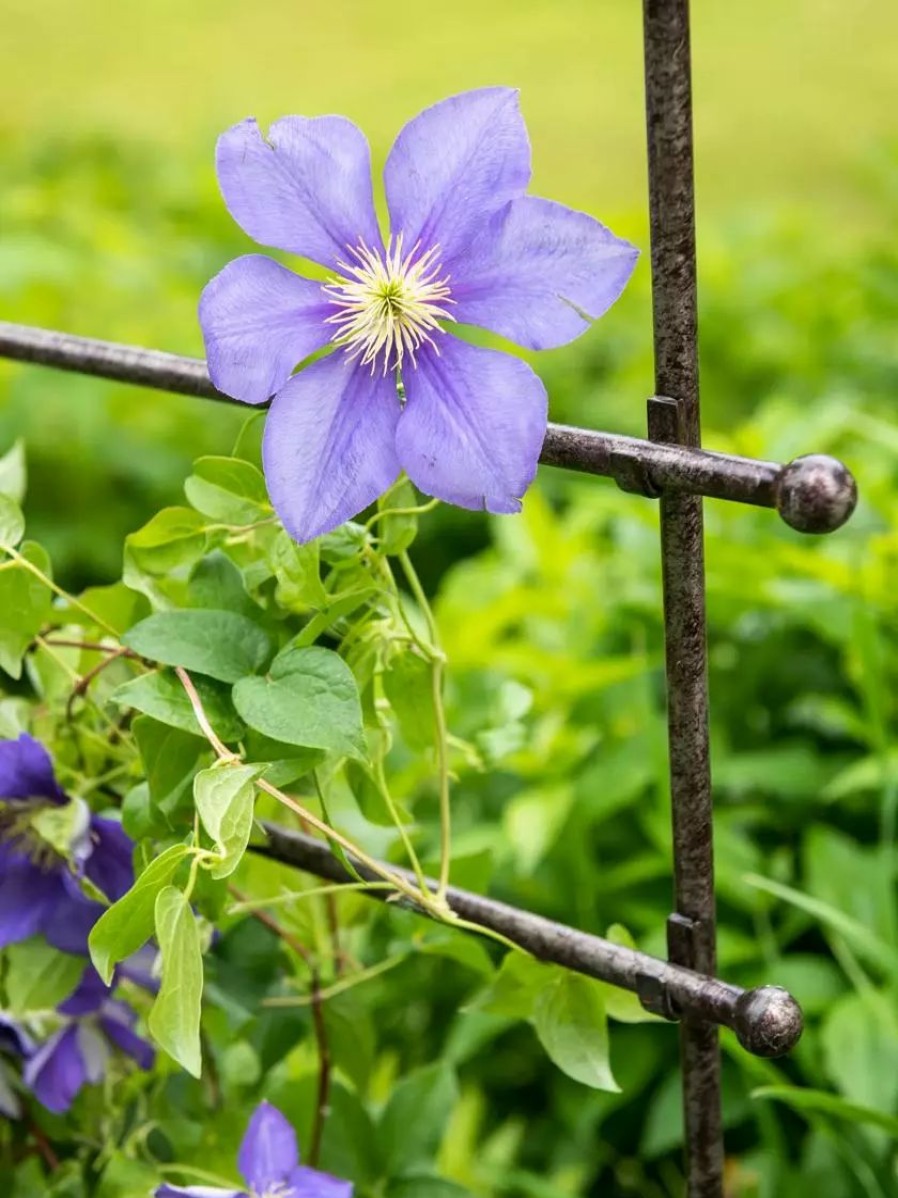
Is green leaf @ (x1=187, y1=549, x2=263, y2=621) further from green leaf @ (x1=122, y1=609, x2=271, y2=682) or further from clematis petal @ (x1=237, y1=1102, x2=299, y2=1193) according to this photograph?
clematis petal @ (x1=237, y1=1102, x2=299, y2=1193)

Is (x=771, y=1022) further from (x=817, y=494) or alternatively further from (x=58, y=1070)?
(x=58, y=1070)

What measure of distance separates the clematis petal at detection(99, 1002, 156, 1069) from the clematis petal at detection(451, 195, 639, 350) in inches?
16.5

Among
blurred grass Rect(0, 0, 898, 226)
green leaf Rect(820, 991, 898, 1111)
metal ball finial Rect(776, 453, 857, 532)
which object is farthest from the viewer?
blurred grass Rect(0, 0, 898, 226)

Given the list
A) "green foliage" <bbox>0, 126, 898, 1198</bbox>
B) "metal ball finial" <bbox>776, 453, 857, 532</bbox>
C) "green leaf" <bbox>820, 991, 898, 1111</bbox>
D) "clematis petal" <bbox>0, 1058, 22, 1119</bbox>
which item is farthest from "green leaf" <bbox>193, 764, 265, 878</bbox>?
"green leaf" <bbox>820, 991, 898, 1111</bbox>

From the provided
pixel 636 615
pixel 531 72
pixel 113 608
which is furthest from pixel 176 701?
pixel 531 72

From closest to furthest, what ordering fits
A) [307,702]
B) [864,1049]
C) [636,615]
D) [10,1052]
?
[307,702] < [10,1052] < [864,1049] < [636,615]

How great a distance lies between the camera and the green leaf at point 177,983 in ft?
1.73

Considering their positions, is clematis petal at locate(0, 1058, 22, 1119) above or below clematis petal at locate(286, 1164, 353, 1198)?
above

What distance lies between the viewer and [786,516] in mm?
497

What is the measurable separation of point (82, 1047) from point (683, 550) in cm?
40

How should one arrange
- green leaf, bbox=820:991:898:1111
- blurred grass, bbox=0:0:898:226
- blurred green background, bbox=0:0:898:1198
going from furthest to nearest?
blurred grass, bbox=0:0:898:226, blurred green background, bbox=0:0:898:1198, green leaf, bbox=820:991:898:1111

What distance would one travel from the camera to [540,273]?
21.4 inches

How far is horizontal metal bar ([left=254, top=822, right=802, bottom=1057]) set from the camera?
0.58 metres

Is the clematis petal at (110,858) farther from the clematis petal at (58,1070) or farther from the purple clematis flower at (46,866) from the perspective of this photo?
the clematis petal at (58,1070)
